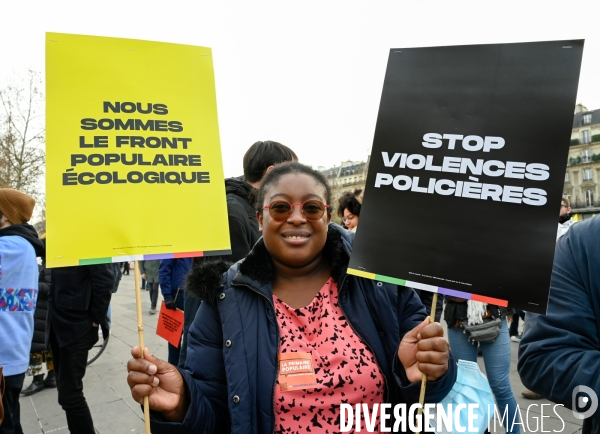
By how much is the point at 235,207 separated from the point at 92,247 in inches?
46.9

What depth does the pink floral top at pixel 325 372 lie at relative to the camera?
1.50m

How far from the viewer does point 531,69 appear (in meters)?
1.43

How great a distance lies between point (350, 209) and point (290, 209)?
9.42ft

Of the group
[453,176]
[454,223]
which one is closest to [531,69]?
[453,176]

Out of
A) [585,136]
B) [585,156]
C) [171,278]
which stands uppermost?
[585,136]

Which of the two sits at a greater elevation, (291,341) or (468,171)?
(468,171)

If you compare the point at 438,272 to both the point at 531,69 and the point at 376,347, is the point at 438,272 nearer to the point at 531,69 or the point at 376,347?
the point at 376,347

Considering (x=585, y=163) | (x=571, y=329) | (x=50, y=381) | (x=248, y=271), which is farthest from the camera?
(x=585, y=163)

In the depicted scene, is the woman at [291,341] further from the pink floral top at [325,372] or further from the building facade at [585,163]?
the building facade at [585,163]

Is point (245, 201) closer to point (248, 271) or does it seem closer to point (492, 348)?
point (248, 271)

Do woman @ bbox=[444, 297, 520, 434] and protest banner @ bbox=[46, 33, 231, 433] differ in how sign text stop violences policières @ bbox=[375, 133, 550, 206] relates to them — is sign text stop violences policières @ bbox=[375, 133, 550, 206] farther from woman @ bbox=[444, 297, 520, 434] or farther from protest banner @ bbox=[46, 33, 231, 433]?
woman @ bbox=[444, 297, 520, 434]

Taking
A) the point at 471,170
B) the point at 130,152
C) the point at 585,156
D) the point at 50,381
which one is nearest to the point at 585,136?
the point at 585,156

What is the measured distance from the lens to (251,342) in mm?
1565

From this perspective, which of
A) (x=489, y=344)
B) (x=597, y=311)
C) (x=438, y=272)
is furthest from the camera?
(x=489, y=344)
